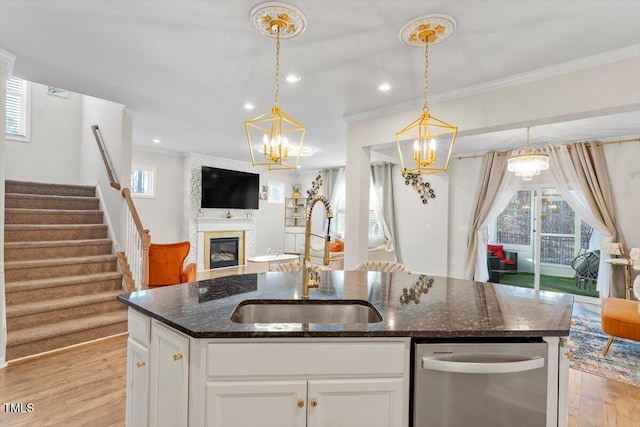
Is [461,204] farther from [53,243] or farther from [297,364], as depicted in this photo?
[53,243]

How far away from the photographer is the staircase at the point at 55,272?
3.25 metres

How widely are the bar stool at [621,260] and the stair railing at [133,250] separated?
6273mm

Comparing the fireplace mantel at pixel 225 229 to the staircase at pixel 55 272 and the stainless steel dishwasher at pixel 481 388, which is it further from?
the stainless steel dishwasher at pixel 481 388

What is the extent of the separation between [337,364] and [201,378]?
535mm

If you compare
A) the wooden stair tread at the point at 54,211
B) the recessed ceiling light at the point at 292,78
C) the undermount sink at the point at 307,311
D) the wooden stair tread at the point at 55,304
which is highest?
the recessed ceiling light at the point at 292,78

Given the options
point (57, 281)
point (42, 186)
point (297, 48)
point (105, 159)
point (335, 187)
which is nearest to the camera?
point (297, 48)

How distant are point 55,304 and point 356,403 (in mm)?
3621

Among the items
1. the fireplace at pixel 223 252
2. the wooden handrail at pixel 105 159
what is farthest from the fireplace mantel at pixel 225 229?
the wooden handrail at pixel 105 159

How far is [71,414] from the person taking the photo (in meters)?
2.23

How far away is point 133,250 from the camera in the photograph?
4.21 m

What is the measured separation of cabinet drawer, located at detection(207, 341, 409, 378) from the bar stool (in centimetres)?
519

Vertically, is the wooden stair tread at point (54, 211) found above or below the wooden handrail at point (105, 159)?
below

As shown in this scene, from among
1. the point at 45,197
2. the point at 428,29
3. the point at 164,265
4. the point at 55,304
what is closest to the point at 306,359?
the point at 428,29

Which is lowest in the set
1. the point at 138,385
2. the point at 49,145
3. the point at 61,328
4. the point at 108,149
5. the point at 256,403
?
the point at 61,328
